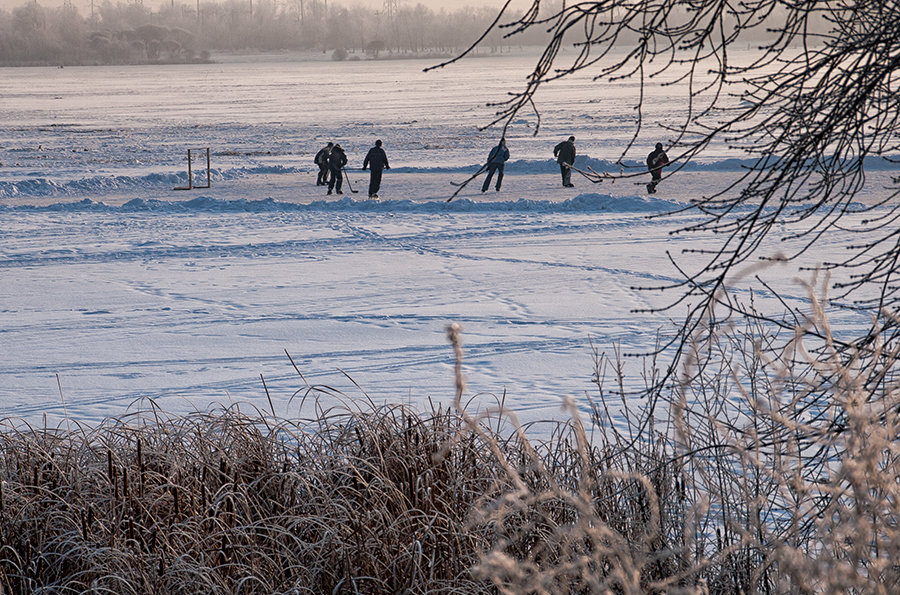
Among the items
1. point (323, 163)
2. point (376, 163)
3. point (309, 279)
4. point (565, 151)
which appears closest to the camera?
point (309, 279)

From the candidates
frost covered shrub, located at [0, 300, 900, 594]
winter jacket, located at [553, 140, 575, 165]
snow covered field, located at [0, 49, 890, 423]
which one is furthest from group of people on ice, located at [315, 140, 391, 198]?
frost covered shrub, located at [0, 300, 900, 594]

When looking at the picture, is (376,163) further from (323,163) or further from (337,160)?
(323,163)

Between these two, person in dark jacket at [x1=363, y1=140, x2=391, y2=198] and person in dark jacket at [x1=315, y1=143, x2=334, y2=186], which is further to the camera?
person in dark jacket at [x1=315, y1=143, x2=334, y2=186]

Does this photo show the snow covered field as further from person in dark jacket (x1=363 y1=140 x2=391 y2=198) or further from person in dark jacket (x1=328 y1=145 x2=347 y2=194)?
person in dark jacket (x1=363 y1=140 x2=391 y2=198)

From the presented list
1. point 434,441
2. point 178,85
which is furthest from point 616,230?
point 178,85

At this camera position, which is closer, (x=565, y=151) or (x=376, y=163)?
(x=376, y=163)

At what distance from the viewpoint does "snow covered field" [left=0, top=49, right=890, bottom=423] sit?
8086 millimetres

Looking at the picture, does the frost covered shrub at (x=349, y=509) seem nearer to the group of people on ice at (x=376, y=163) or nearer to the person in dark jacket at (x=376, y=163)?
the group of people on ice at (x=376, y=163)

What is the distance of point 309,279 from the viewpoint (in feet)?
39.9

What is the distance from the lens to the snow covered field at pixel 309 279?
809cm

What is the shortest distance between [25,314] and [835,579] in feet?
33.3

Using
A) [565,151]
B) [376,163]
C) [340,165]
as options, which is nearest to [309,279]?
[376,163]

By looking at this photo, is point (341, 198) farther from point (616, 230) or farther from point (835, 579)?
point (835, 579)

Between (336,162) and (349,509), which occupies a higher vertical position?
(336,162)
